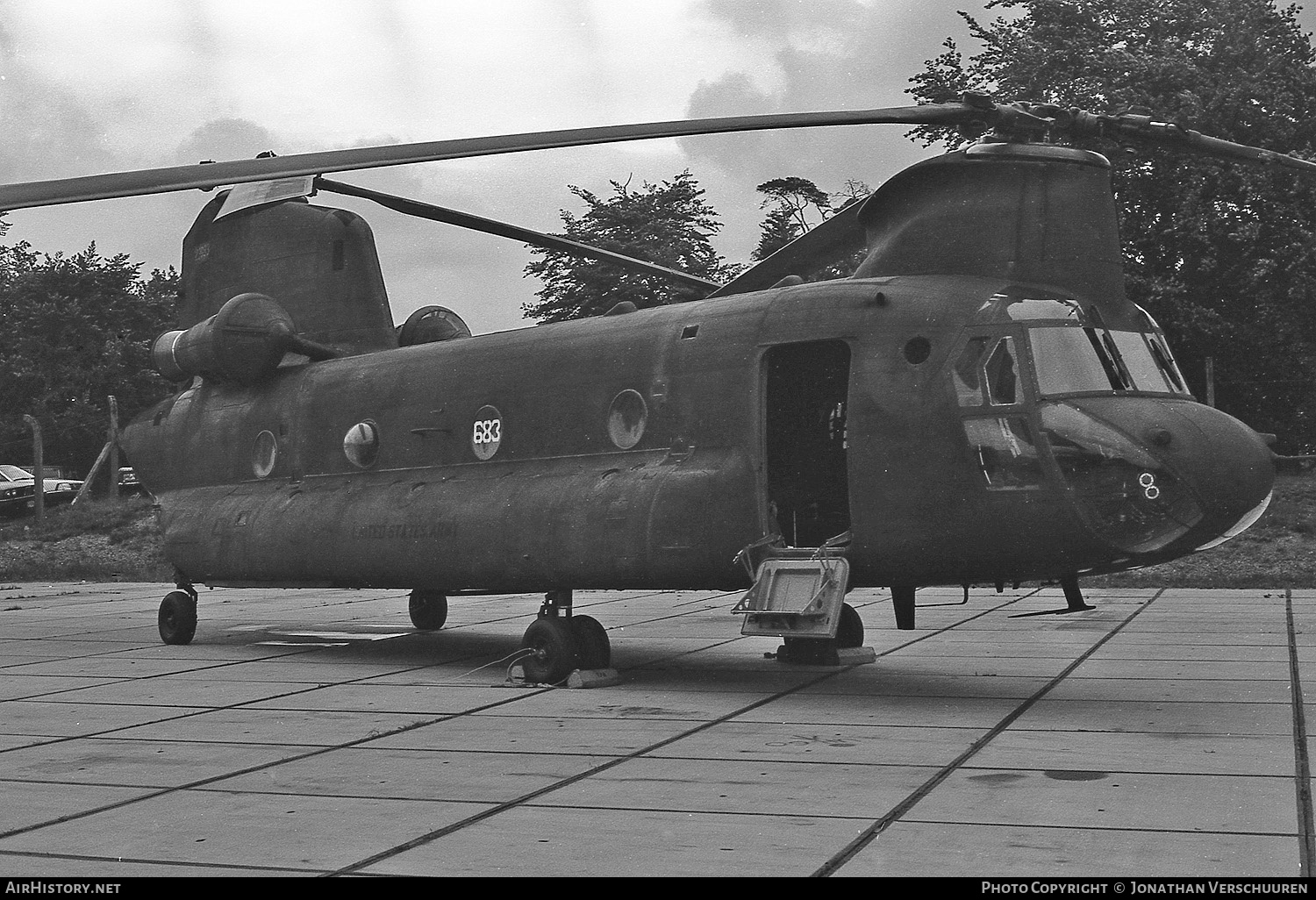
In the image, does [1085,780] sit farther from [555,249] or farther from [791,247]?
[555,249]

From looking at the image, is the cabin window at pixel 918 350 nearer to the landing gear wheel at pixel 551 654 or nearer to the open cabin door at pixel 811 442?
the open cabin door at pixel 811 442

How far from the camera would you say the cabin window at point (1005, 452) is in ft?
Answer: 34.8

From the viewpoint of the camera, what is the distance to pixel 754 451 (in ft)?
38.8

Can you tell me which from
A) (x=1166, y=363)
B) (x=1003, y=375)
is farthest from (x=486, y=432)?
(x=1166, y=363)

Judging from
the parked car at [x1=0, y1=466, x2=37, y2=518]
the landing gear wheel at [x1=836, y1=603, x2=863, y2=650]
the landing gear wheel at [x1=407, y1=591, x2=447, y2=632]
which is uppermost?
the parked car at [x1=0, y1=466, x2=37, y2=518]

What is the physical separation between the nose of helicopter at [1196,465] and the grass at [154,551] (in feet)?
34.5

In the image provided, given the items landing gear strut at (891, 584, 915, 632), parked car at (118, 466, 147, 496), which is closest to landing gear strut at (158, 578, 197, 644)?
landing gear strut at (891, 584, 915, 632)

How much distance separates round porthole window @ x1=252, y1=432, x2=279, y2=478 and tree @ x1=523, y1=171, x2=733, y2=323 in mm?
18382

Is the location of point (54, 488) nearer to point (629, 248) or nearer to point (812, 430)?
point (629, 248)

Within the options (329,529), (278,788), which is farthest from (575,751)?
(329,529)

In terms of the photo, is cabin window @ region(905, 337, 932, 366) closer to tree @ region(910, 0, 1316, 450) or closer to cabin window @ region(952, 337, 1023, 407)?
cabin window @ region(952, 337, 1023, 407)

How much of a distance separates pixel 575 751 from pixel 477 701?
264 cm

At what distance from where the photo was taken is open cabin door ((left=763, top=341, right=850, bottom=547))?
12.6 meters

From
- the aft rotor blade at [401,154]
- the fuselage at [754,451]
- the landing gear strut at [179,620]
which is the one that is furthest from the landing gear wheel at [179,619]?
the aft rotor blade at [401,154]
